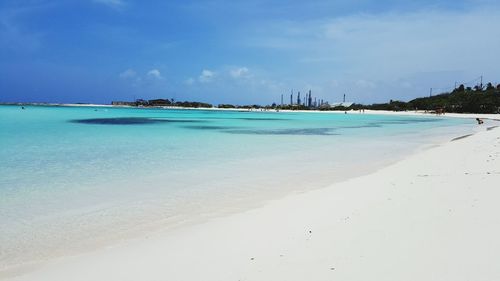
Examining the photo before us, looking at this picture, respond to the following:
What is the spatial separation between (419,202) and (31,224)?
5594 mm

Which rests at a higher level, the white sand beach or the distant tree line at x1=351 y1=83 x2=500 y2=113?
the distant tree line at x1=351 y1=83 x2=500 y2=113

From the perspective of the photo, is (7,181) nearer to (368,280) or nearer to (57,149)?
(57,149)

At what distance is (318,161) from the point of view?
12.1 metres

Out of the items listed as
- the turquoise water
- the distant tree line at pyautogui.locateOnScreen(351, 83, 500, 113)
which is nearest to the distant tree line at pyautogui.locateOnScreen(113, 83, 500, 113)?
the distant tree line at pyautogui.locateOnScreen(351, 83, 500, 113)

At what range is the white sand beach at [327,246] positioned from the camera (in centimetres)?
346

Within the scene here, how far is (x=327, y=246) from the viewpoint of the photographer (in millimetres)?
4082

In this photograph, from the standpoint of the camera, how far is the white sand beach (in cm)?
346

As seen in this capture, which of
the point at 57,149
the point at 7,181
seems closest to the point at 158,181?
the point at 7,181

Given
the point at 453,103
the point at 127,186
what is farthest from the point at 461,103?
the point at 127,186

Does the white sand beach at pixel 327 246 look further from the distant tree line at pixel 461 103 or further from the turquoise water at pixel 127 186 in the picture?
the distant tree line at pixel 461 103

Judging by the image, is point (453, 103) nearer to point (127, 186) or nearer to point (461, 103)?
point (461, 103)

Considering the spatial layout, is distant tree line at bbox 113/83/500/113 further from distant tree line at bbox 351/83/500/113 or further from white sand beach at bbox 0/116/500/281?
white sand beach at bbox 0/116/500/281

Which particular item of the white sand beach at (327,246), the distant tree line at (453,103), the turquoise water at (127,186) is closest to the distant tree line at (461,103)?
the distant tree line at (453,103)

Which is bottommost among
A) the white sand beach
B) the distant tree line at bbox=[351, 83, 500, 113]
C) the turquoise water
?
the turquoise water
